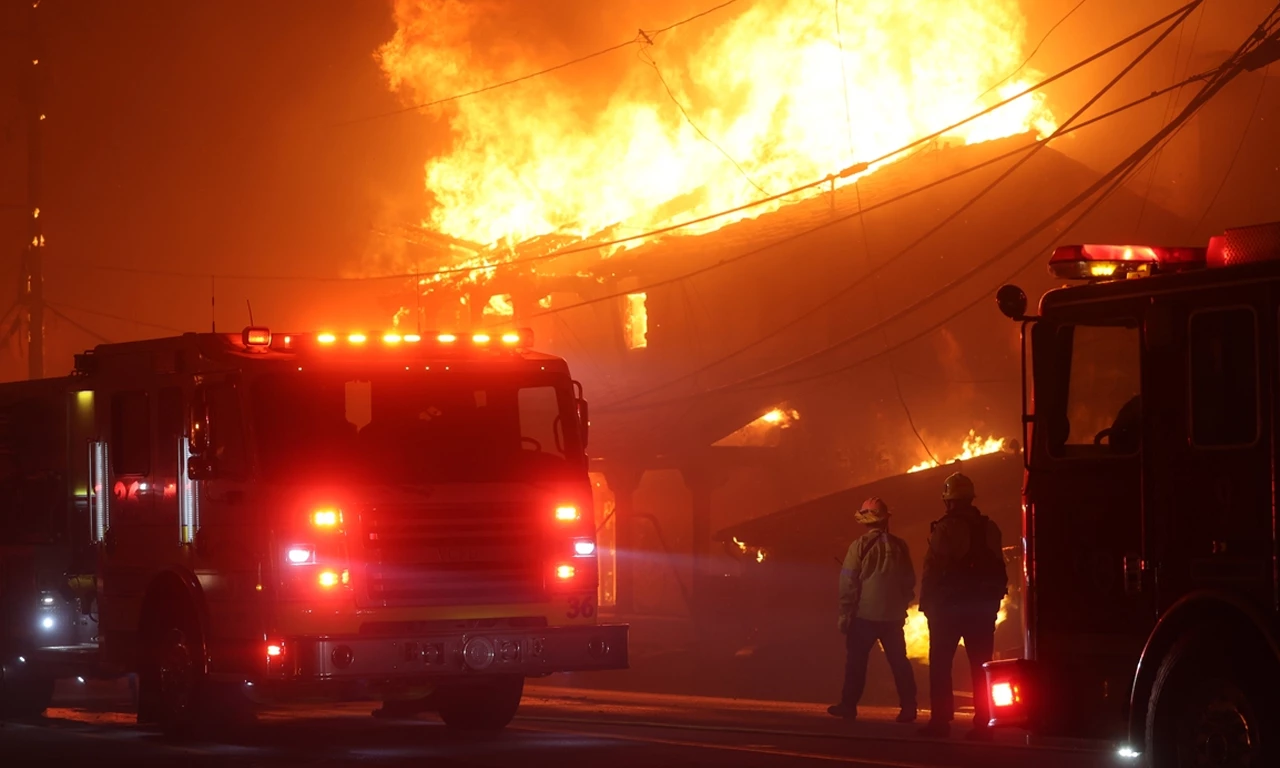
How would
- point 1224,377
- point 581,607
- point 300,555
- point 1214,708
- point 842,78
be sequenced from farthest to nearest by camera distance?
point 842,78, point 581,607, point 300,555, point 1224,377, point 1214,708

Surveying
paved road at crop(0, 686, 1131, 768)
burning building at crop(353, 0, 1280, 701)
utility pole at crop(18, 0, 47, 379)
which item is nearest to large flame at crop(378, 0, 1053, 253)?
burning building at crop(353, 0, 1280, 701)

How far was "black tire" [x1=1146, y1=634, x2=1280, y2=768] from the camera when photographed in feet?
24.8

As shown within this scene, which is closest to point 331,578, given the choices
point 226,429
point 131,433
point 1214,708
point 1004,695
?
point 226,429

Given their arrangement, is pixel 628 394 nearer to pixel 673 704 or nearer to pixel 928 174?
pixel 928 174

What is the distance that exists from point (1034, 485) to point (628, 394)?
94.4 feet

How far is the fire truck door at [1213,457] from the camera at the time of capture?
25.2ft

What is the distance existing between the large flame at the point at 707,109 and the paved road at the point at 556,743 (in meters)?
25.7

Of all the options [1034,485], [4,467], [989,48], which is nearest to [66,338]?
[989,48]

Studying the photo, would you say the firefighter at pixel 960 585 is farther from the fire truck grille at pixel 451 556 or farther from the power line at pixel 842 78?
the power line at pixel 842 78

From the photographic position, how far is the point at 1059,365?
9.00 metres

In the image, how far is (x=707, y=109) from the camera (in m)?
45.5

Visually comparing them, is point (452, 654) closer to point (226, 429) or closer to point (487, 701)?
point (487, 701)

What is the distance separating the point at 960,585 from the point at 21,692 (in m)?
7.77

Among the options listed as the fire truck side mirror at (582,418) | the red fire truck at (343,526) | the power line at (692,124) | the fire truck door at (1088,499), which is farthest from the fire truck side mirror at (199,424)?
the power line at (692,124)
